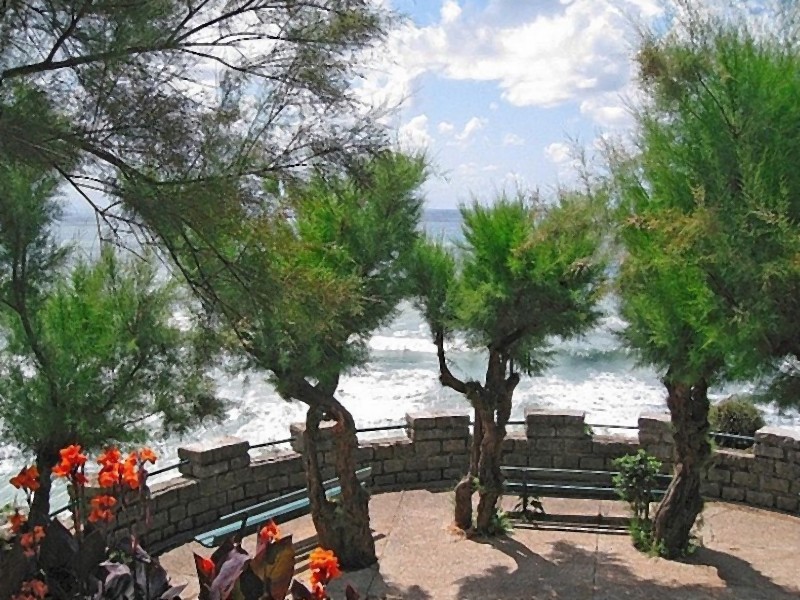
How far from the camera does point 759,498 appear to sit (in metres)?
8.82

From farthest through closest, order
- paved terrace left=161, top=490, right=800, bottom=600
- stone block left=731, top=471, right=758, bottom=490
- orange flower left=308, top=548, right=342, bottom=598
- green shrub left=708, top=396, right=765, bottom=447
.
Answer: green shrub left=708, top=396, right=765, bottom=447 → stone block left=731, top=471, right=758, bottom=490 → paved terrace left=161, top=490, right=800, bottom=600 → orange flower left=308, top=548, right=342, bottom=598

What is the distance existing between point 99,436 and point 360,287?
85.4 inches

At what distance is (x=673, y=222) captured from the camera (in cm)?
512

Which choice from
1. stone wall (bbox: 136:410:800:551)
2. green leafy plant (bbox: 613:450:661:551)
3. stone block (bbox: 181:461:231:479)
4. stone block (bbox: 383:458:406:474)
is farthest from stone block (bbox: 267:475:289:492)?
green leafy plant (bbox: 613:450:661:551)

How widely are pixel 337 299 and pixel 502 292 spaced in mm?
2928

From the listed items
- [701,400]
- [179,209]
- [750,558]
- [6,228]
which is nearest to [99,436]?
[6,228]

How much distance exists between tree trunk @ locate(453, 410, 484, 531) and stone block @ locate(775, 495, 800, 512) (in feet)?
10.7

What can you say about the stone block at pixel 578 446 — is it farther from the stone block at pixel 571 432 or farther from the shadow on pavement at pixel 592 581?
the shadow on pavement at pixel 592 581

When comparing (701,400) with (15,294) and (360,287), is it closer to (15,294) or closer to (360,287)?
(360,287)

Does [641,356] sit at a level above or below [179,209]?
below

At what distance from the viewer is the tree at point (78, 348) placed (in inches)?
218

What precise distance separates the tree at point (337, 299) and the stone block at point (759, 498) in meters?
4.29

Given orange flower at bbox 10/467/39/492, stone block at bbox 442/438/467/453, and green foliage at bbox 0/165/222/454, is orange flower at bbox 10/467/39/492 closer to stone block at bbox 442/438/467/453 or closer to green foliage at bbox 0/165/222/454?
green foliage at bbox 0/165/222/454

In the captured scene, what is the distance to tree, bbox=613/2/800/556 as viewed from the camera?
4.79 meters
